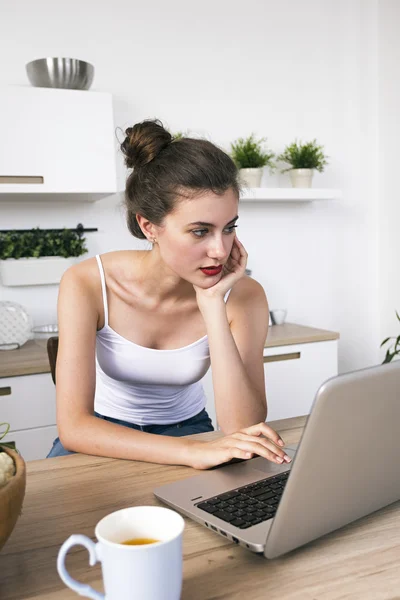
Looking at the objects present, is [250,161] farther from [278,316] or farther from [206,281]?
[206,281]

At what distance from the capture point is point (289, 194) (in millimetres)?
3139

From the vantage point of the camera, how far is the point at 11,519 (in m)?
0.68

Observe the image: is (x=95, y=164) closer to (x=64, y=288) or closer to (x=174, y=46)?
(x=174, y=46)

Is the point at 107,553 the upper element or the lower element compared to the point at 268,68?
lower

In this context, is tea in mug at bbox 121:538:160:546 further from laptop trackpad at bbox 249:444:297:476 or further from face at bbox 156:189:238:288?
face at bbox 156:189:238:288

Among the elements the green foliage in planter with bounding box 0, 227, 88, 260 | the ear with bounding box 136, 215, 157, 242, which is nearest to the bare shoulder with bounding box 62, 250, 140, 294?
the ear with bounding box 136, 215, 157, 242

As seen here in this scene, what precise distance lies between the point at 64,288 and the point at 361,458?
3.04 ft

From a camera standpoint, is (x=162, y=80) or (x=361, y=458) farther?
(x=162, y=80)

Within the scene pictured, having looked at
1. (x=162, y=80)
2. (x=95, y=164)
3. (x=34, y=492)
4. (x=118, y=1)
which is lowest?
(x=34, y=492)

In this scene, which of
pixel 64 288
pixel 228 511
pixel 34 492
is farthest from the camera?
pixel 64 288

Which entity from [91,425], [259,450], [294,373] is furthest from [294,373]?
[259,450]

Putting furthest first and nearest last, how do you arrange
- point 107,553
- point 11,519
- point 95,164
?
point 95,164 → point 11,519 → point 107,553

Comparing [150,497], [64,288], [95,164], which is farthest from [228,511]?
[95,164]

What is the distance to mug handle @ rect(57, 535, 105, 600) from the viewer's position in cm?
57
